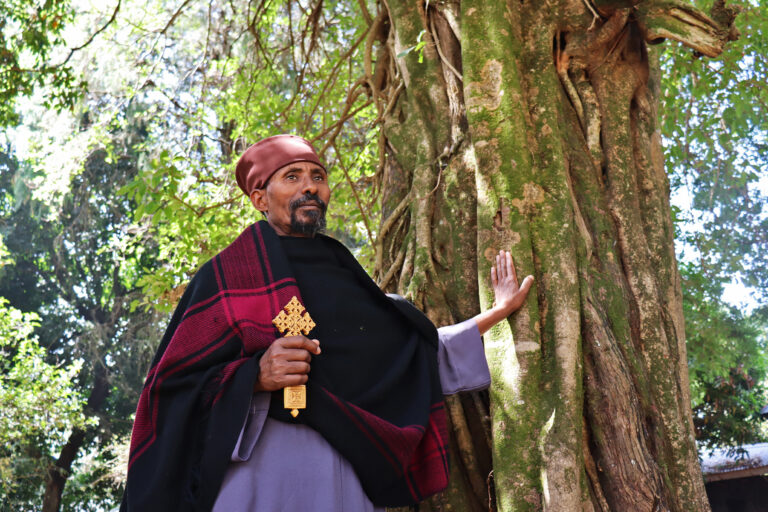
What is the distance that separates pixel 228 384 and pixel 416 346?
0.71 m

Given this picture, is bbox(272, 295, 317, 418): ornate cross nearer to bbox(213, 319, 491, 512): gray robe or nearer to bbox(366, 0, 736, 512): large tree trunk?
bbox(213, 319, 491, 512): gray robe

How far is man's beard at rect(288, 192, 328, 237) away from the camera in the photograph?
2660 mm

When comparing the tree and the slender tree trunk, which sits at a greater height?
the tree

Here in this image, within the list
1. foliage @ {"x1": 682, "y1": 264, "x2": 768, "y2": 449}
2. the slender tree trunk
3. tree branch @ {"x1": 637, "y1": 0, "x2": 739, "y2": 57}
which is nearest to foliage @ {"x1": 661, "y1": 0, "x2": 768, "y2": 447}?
foliage @ {"x1": 682, "y1": 264, "x2": 768, "y2": 449}

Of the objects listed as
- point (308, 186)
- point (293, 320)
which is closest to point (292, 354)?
point (293, 320)

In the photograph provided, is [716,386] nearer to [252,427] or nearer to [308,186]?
[308,186]

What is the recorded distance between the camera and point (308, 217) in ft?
8.72

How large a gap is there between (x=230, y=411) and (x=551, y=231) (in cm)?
147

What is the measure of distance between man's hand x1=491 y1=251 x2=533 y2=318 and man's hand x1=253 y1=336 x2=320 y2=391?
0.88 meters

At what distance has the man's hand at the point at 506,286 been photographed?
9.32ft

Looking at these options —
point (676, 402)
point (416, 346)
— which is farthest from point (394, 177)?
point (676, 402)

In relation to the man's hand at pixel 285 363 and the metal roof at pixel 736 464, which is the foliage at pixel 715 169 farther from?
the man's hand at pixel 285 363

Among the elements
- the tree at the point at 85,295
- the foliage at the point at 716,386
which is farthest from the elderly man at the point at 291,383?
the tree at the point at 85,295

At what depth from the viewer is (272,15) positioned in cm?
835
